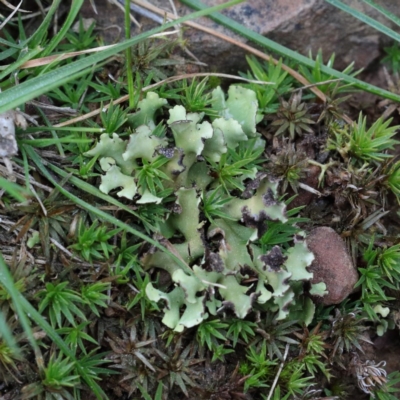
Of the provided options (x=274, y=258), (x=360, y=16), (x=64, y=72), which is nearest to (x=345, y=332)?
(x=274, y=258)

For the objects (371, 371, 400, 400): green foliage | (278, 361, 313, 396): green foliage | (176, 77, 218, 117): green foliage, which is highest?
(176, 77, 218, 117): green foliage

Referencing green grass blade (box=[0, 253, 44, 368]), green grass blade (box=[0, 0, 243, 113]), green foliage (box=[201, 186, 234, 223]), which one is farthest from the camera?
green foliage (box=[201, 186, 234, 223])

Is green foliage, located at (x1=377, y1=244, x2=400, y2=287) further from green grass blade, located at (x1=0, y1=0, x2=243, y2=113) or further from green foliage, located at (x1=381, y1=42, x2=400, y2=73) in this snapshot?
green grass blade, located at (x1=0, y1=0, x2=243, y2=113)

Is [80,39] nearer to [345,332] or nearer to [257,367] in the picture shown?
[257,367]

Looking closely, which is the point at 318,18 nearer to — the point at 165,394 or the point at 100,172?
the point at 100,172

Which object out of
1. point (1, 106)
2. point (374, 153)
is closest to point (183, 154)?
point (1, 106)

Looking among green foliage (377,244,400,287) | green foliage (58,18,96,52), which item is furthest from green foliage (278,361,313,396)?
green foliage (58,18,96,52)
